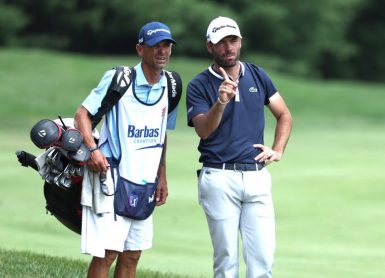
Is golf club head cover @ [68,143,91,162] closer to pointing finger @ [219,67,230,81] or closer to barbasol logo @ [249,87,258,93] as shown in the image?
pointing finger @ [219,67,230,81]

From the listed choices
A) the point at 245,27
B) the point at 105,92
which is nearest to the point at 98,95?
the point at 105,92

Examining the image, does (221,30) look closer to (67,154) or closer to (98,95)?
(98,95)

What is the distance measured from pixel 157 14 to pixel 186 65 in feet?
37.4

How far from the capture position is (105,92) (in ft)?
21.2

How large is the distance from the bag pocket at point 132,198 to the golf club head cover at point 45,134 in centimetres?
50

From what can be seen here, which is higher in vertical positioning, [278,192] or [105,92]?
[105,92]

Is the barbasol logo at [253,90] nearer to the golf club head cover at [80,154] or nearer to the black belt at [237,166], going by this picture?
the black belt at [237,166]

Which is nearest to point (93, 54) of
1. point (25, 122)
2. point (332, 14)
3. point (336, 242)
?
point (332, 14)

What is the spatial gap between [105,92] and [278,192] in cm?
913

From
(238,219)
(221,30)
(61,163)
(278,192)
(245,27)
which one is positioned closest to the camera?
(61,163)

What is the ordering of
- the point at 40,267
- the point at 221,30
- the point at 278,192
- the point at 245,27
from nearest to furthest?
1. the point at 221,30
2. the point at 40,267
3. the point at 278,192
4. the point at 245,27

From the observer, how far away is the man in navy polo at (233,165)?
21.9 ft

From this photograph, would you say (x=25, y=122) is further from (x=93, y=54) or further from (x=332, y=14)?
(x=332, y=14)

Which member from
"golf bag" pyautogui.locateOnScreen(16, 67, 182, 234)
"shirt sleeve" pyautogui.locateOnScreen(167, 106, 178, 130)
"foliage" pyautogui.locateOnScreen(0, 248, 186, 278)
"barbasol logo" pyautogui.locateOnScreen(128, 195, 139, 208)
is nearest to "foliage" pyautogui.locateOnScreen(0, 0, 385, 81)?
"foliage" pyautogui.locateOnScreen(0, 248, 186, 278)
